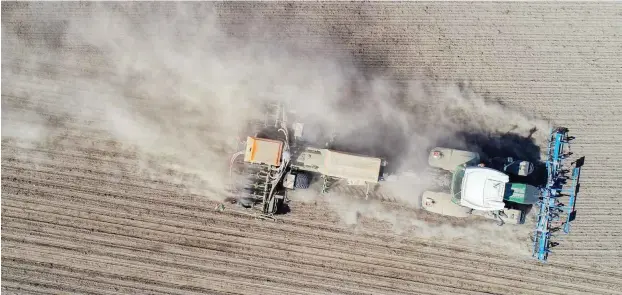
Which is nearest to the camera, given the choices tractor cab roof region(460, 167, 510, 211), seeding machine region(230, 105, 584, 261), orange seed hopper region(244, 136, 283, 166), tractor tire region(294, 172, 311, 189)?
tractor cab roof region(460, 167, 510, 211)

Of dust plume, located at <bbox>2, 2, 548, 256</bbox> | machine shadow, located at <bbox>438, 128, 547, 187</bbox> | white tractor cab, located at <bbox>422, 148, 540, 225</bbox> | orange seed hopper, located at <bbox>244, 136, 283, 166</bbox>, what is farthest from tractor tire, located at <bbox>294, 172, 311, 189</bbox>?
machine shadow, located at <bbox>438, 128, 547, 187</bbox>

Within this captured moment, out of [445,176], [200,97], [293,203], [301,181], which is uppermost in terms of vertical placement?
[200,97]

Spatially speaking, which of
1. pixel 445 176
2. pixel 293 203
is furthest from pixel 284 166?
pixel 445 176

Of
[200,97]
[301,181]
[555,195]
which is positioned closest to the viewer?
[555,195]

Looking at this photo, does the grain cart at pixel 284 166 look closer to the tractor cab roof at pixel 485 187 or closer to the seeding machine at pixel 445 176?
the seeding machine at pixel 445 176

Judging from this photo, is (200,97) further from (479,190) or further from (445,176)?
(479,190)

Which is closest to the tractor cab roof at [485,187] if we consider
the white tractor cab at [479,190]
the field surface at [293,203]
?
the white tractor cab at [479,190]

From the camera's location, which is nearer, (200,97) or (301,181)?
(301,181)

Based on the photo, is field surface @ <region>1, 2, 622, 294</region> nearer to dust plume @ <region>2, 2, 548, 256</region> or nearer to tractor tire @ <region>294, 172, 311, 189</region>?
dust plume @ <region>2, 2, 548, 256</region>
